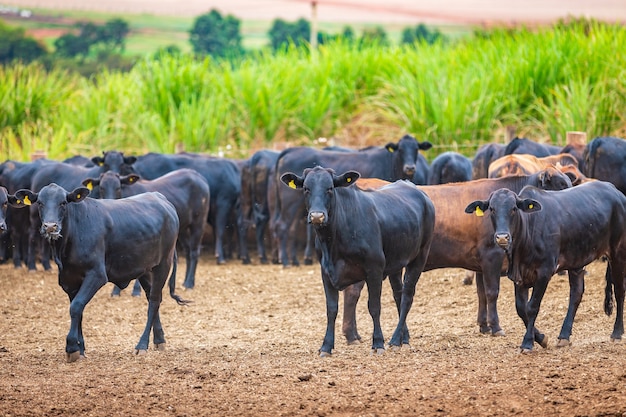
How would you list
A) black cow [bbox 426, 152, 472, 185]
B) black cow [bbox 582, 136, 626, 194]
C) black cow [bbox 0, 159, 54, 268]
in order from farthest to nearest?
black cow [bbox 0, 159, 54, 268], black cow [bbox 426, 152, 472, 185], black cow [bbox 582, 136, 626, 194]

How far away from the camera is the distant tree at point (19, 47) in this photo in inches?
1566

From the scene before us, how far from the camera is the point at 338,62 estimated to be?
25750 millimetres

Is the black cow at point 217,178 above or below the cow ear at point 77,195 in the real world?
below

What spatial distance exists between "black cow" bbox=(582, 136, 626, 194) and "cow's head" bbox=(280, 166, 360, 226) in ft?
22.0

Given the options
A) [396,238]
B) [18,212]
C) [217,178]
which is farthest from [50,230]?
[217,178]

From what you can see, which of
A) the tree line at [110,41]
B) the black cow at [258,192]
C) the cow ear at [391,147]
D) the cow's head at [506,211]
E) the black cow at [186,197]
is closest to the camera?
the cow's head at [506,211]

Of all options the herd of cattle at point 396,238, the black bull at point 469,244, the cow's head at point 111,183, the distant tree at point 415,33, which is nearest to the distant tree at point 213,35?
the distant tree at point 415,33

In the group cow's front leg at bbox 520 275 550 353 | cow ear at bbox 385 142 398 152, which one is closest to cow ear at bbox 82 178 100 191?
cow ear at bbox 385 142 398 152

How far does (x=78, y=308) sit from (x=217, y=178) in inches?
333

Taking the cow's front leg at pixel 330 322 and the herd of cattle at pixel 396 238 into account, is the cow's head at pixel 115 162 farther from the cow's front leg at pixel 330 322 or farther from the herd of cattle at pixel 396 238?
the cow's front leg at pixel 330 322

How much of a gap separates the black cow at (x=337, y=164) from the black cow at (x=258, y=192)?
0.66 m

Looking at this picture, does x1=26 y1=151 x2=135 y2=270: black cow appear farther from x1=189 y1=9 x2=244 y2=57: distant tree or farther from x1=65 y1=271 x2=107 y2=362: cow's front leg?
x1=189 y1=9 x2=244 y2=57: distant tree

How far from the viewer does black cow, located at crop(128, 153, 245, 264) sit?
1729 cm

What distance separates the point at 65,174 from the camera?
53.2ft
